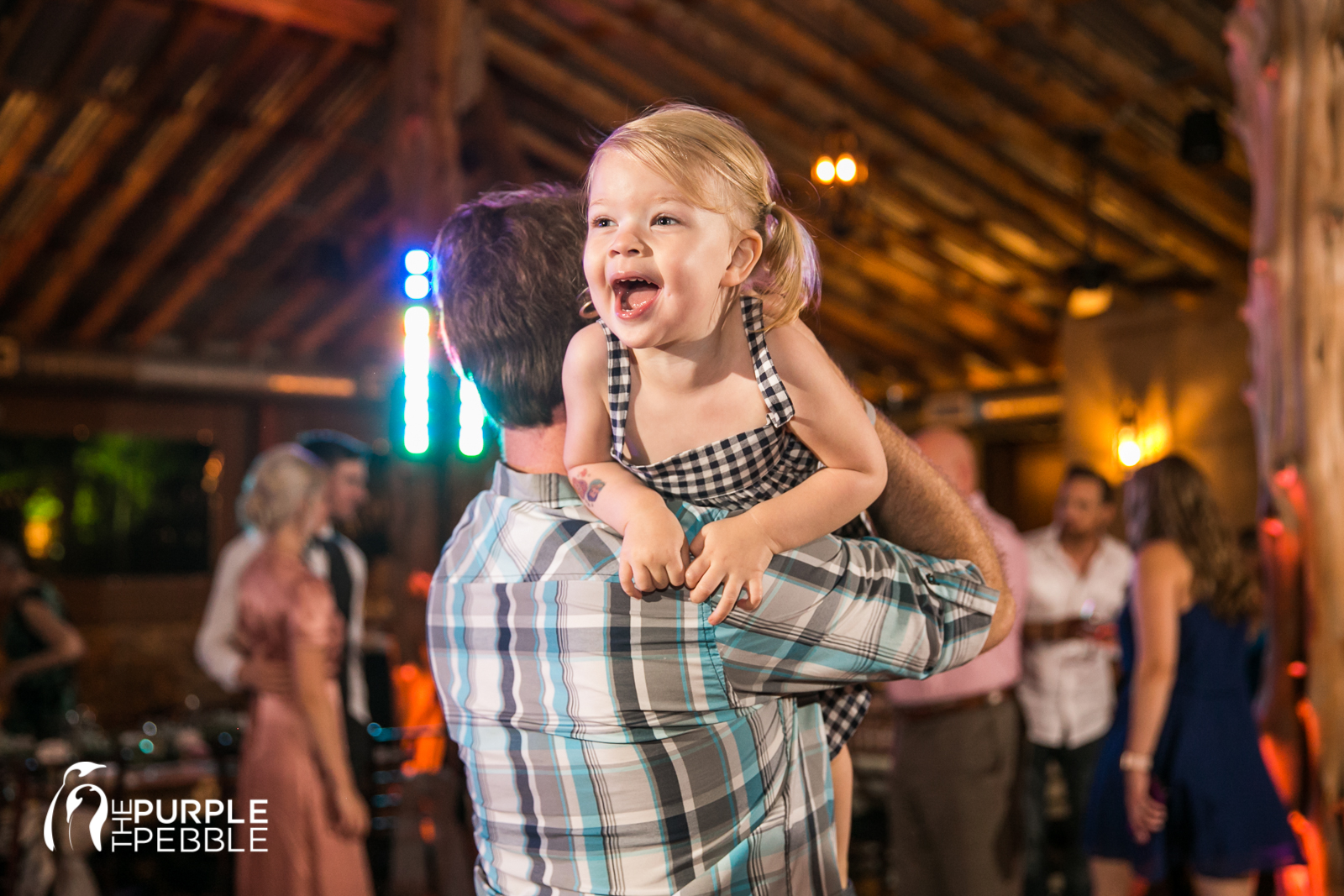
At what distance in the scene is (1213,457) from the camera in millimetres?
9328

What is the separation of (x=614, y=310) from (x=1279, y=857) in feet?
8.28

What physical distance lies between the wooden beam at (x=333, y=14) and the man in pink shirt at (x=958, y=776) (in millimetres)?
4659

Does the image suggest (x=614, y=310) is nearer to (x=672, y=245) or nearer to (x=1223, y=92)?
(x=672, y=245)

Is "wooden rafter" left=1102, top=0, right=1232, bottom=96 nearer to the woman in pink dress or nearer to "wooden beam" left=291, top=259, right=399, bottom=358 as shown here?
the woman in pink dress

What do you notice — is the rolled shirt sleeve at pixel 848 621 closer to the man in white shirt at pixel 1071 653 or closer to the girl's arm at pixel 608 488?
the girl's arm at pixel 608 488

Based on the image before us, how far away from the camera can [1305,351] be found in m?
2.93

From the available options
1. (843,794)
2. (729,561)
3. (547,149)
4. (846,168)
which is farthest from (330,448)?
(547,149)

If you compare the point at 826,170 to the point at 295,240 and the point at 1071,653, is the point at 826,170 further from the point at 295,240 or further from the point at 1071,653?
the point at 295,240

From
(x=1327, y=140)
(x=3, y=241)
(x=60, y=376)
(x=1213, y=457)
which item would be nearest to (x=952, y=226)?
(x=1213, y=457)

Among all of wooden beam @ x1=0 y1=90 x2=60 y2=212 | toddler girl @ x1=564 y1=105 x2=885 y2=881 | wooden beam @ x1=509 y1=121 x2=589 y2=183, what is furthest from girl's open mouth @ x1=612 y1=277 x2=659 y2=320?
wooden beam @ x1=509 y1=121 x2=589 y2=183

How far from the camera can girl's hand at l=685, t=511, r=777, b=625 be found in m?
0.84

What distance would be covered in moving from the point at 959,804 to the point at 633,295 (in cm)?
243

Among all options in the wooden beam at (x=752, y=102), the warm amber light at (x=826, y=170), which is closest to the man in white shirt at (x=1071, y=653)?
the warm amber light at (x=826, y=170)

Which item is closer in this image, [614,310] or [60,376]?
[614,310]
